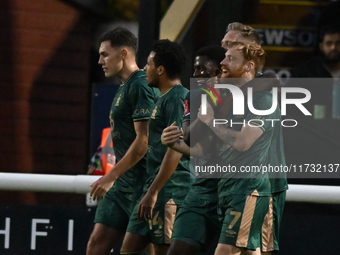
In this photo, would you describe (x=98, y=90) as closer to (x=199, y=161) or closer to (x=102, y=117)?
(x=102, y=117)

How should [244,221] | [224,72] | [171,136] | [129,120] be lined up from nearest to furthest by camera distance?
1. [244,221]
2. [224,72]
3. [171,136]
4. [129,120]

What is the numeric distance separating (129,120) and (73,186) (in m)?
1.59

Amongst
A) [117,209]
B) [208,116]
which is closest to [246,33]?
[208,116]

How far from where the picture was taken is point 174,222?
456 cm

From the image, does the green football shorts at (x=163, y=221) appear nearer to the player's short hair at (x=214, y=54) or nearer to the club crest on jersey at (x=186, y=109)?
the club crest on jersey at (x=186, y=109)

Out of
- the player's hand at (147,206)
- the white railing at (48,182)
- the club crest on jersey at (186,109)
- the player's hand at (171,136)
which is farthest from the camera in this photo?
the white railing at (48,182)

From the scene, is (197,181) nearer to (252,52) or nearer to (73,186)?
(252,52)

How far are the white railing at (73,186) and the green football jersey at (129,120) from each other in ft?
4.32

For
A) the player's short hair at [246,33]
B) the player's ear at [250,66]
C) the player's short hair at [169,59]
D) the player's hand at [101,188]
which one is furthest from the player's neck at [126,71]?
the player's ear at [250,66]

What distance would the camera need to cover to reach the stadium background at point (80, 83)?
6340mm

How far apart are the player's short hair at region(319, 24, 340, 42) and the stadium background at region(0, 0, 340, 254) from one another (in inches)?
2.1

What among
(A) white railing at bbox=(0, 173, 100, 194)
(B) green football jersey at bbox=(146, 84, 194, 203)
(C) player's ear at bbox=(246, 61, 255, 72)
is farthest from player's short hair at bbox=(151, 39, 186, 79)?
(A) white railing at bbox=(0, 173, 100, 194)

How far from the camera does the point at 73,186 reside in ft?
21.4

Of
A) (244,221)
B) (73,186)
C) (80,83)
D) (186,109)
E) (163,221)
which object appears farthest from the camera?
(80,83)
